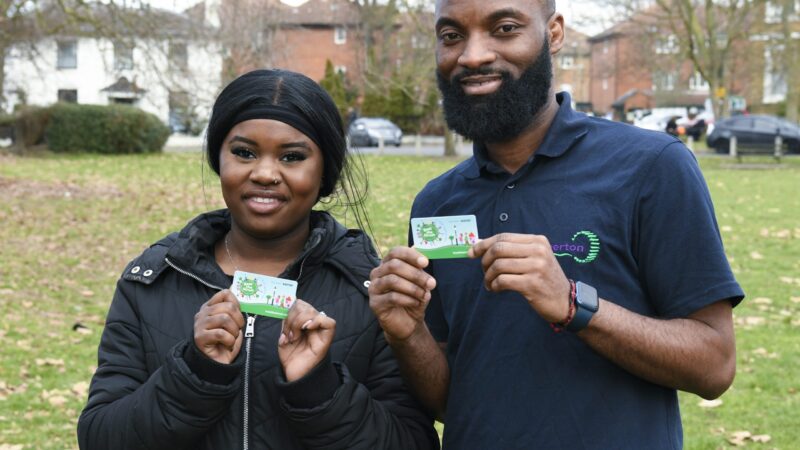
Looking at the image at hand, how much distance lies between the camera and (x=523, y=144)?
267cm

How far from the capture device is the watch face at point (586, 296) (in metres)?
2.27

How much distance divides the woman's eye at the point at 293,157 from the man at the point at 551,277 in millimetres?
428

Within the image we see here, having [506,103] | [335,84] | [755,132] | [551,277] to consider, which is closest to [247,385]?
[551,277]

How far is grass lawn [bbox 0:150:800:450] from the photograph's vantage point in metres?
6.55

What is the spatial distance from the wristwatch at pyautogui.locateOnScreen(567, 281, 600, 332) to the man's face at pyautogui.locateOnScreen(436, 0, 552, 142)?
1.78ft

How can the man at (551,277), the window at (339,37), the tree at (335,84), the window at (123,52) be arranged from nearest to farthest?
the man at (551,277) < the window at (123,52) < the tree at (335,84) < the window at (339,37)

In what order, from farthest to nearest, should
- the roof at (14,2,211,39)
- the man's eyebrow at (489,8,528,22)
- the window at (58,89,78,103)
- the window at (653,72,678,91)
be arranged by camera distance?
the window at (653,72,678,91) → the window at (58,89,78,103) → the roof at (14,2,211,39) → the man's eyebrow at (489,8,528,22)

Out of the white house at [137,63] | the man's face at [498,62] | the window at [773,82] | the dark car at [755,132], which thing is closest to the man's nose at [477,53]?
the man's face at [498,62]

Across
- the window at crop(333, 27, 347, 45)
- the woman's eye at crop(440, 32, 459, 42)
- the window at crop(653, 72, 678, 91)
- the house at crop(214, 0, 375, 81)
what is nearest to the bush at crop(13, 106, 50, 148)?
the house at crop(214, 0, 375, 81)

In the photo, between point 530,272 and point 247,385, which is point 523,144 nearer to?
point 530,272

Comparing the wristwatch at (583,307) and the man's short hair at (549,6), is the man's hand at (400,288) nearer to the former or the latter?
the wristwatch at (583,307)

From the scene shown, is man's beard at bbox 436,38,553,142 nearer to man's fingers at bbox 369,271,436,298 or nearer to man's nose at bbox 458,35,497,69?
man's nose at bbox 458,35,497,69

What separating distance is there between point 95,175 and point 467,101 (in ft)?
75.8

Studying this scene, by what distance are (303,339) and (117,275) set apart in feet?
30.1
